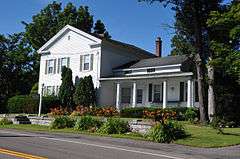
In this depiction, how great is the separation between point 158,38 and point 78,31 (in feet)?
41.0

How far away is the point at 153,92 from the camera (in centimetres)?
4141

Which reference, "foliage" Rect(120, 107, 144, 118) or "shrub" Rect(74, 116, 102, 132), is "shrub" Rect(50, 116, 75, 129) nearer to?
"shrub" Rect(74, 116, 102, 132)

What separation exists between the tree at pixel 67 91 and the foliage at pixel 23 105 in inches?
99.4

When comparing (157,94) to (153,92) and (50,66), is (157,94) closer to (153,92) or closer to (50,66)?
(153,92)

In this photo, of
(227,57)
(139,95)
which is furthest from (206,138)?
(139,95)

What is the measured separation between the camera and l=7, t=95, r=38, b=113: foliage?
43.7 metres

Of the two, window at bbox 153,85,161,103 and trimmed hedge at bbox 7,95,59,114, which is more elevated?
window at bbox 153,85,161,103

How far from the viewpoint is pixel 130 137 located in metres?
22.3

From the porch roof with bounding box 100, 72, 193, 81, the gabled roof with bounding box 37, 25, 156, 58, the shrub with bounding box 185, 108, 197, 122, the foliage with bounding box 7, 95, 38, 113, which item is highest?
the gabled roof with bounding box 37, 25, 156, 58

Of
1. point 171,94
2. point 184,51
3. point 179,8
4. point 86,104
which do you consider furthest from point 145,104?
point 179,8

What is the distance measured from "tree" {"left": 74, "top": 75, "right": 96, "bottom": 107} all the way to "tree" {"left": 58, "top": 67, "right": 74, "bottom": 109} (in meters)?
1.48

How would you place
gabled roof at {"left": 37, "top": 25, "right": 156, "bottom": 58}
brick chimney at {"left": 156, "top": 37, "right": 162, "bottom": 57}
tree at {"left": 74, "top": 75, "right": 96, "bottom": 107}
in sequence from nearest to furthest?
tree at {"left": 74, "top": 75, "right": 96, "bottom": 107}, gabled roof at {"left": 37, "top": 25, "right": 156, "bottom": 58}, brick chimney at {"left": 156, "top": 37, "right": 162, "bottom": 57}

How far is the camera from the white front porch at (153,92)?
37125 millimetres

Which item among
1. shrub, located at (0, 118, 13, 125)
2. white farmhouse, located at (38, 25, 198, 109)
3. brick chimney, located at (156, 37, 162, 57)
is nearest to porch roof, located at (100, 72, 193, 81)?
white farmhouse, located at (38, 25, 198, 109)
